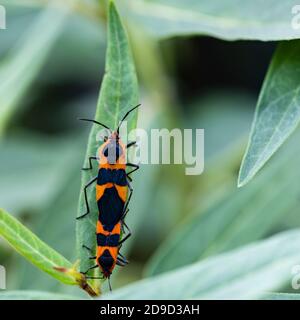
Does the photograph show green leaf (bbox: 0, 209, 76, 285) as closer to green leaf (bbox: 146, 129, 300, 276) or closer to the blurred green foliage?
the blurred green foliage

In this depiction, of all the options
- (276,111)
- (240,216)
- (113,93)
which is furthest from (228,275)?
(240,216)

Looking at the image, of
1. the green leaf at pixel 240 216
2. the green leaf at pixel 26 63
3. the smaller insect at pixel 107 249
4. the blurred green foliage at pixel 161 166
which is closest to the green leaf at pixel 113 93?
the smaller insect at pixel 107 249

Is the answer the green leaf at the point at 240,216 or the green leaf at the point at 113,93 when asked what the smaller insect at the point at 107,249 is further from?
the green leaf at the point at 240,216

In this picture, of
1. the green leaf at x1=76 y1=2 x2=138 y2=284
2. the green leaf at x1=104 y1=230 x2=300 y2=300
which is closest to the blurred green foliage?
the green leaf at x1=104 y1=230 x2=300 y2=300

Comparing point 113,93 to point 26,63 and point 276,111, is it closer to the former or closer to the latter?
point 276,111
